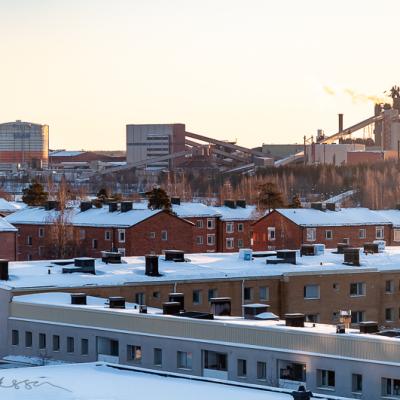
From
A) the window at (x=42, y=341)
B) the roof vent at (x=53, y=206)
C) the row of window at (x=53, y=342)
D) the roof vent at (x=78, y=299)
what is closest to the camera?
the row of window at (x=53, y=342)

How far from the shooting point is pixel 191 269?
4122 cm

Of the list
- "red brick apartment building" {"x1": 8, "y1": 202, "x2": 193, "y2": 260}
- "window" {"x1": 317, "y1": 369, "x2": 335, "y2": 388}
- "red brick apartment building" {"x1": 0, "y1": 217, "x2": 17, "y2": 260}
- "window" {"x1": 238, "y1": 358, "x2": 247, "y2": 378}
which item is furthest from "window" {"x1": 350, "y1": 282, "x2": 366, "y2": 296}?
"red brick apartment building" {"x1": 8, "y1": 202, "x2": 193, "y2": 260}

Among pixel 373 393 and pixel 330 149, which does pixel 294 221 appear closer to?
pixel 373 393

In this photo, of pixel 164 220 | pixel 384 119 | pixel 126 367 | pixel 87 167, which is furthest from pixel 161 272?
pixel 87 167

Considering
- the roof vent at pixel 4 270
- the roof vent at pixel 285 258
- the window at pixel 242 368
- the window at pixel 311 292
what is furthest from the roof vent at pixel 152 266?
the window at pixel 242 368

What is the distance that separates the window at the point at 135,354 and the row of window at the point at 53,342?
4.95 ft

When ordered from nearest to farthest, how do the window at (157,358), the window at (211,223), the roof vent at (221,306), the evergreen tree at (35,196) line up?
the window at (157,358)
the roof vent at (221,306)
the window at (211,223)
the evergreen tree at (35,196)

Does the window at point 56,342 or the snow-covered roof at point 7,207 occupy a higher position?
the snow-covered roof at point 7,207

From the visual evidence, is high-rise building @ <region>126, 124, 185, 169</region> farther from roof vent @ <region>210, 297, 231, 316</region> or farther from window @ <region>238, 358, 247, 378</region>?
window @ <region>238, 358, 247, 378</region>

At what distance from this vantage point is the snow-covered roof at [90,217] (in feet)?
218

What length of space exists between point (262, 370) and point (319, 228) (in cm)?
4217

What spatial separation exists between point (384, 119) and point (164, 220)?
112 meters

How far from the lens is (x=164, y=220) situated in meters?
67.0

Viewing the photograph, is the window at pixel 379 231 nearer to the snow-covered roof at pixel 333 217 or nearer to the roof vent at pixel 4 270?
the snow-covered roof at pixel 333 217
